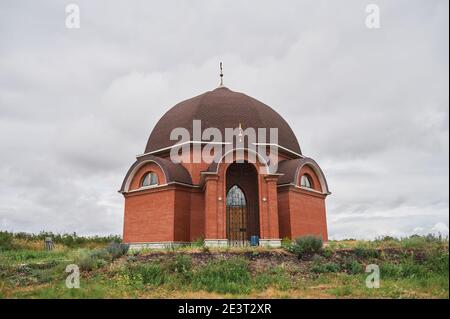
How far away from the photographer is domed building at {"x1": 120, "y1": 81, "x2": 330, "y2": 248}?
15445 millimetres

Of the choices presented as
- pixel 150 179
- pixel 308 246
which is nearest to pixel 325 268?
pixel 308 246

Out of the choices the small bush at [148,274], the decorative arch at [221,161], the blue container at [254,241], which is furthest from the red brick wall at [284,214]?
the small bush at [148,274]

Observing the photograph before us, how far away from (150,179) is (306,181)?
736 centimetres

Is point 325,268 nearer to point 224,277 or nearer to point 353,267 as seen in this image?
point 353,267

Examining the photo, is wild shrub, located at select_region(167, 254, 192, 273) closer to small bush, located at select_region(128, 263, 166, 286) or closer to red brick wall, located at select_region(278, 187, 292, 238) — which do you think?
small bush, located at select_region(128, 263, 166, 286)

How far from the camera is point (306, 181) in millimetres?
18359

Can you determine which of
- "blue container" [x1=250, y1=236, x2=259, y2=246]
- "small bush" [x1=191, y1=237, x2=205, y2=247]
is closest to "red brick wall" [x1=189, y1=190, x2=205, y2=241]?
"small bush" [x1=191, y1=237, x2=205, y2=247]

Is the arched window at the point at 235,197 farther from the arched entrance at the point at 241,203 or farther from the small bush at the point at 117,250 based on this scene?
the small bush at the point at 117,250

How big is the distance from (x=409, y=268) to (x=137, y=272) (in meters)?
7.22

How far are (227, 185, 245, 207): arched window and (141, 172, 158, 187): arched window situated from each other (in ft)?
10.9


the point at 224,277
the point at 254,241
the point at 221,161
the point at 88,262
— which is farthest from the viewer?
the point at 221,161

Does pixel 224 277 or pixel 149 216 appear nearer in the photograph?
pixel 224 277

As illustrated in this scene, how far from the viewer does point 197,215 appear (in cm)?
1666

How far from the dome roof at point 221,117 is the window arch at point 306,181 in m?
1.85
